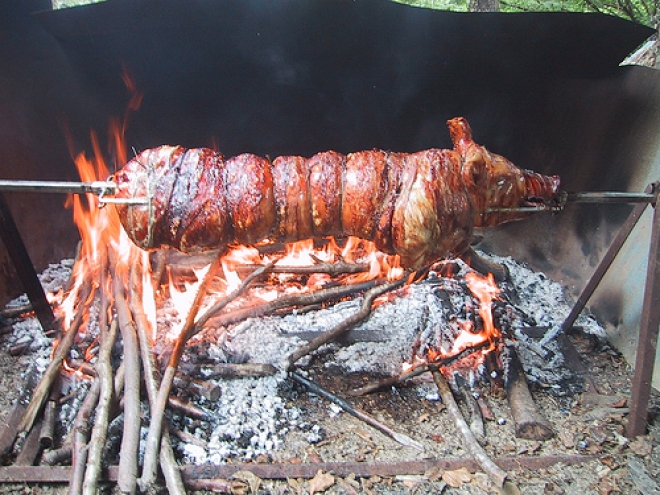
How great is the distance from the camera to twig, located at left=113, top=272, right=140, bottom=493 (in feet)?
7.09

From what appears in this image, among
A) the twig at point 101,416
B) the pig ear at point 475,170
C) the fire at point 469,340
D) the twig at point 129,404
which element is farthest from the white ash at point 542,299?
the twig at point 101,416

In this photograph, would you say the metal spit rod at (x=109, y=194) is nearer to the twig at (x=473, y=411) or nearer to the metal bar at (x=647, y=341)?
the metal bar at (x=647, y=341)

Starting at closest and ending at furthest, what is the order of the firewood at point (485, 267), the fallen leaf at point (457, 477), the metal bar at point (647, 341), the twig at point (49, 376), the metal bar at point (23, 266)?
the fallen leaf at point (457, 477), the metal bar at point (647, 341), the twig at point (49, 376), the metal bar at point (23, 266), the firewood at point (485, 267)

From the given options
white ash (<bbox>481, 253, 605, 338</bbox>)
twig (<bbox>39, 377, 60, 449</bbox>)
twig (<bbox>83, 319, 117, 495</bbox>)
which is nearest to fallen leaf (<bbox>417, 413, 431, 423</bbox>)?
white ash (<bbox>481, 253, 605, 338</bbox>)

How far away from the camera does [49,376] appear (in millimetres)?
2793

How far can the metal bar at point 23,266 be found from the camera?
2906mm

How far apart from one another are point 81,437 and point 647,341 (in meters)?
3.27

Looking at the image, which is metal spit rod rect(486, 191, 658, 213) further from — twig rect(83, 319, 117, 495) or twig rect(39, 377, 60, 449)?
twig rect(39, 377, 60, 449)

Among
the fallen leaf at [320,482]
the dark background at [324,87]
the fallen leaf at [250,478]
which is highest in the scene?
the dark background at [324,87]

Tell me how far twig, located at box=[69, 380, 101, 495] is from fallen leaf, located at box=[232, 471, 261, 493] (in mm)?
764

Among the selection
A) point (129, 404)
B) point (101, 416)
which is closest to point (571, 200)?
point (129, 404)

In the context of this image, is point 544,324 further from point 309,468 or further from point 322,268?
point 309,468

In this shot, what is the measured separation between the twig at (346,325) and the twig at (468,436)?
2.43ft

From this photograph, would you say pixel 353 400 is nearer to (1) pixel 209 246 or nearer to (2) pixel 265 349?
(2) pixel 265 349
